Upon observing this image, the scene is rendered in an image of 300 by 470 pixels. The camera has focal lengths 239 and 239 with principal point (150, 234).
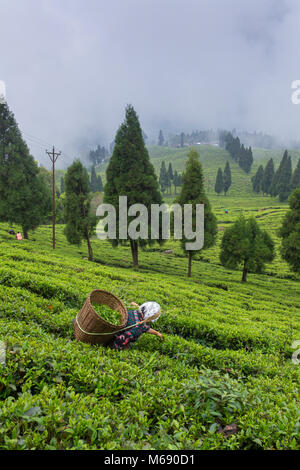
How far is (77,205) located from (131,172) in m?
6.72

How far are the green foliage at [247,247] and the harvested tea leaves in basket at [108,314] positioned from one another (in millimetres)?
20759

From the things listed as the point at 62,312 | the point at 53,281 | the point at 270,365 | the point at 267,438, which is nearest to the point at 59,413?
the point at 267,438

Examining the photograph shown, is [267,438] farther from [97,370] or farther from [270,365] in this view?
[270,365]

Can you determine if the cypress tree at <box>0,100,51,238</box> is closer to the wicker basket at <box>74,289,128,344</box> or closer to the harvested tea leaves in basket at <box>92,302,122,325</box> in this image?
the harvested tea leaves in basket at <box>92,302,122,325</box>

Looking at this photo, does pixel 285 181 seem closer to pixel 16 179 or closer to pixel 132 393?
pixel 16 179

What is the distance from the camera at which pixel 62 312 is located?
22.6 feet

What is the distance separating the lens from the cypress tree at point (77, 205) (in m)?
24.5

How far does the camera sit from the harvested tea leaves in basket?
19.8ft

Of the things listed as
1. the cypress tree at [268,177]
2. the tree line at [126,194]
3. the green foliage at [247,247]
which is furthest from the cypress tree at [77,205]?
the cypress tree at [268,177]

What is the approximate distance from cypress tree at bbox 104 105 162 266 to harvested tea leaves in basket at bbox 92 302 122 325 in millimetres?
15465

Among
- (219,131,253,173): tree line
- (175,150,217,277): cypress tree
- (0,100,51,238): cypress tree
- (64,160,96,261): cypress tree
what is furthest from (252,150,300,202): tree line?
(0,100,51,238): cypress tree

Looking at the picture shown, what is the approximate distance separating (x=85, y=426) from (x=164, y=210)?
20.3 metres

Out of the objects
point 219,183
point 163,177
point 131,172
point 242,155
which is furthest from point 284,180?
point 131,172

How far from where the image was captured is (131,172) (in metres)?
22.4
